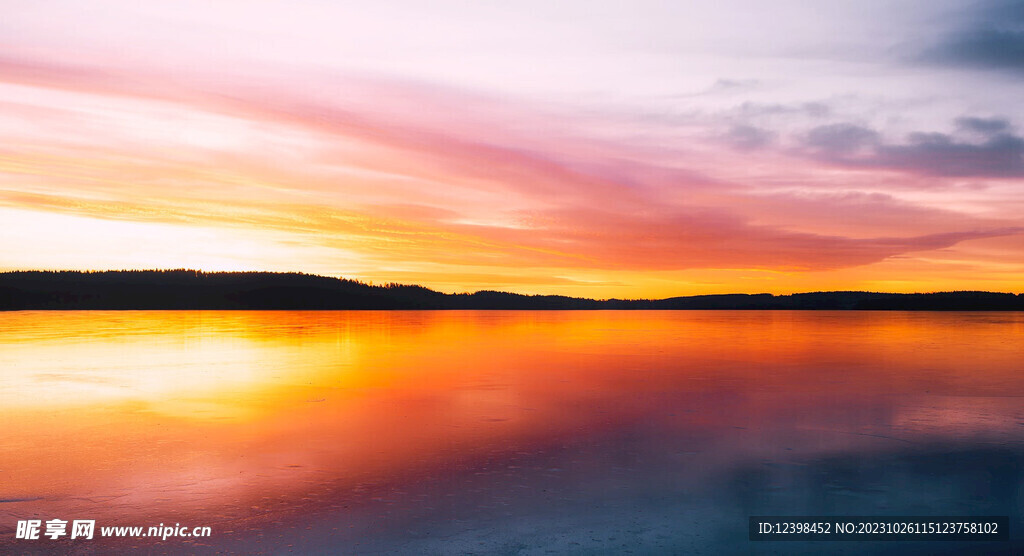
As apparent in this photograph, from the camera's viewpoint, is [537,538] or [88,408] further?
[88,408]

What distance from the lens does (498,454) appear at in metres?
9.09

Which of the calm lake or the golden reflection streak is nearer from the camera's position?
the calm lake

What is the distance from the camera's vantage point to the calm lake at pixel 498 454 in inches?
249

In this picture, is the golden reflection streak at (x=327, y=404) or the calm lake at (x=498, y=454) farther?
the golden reflection streak at (x=327, y=404)

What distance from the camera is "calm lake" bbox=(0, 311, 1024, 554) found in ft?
20.8

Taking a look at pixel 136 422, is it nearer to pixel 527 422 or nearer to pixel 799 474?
pixel 527 422

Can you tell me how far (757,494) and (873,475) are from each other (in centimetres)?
186

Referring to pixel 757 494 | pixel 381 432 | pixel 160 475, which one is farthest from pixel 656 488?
pixel 160 475

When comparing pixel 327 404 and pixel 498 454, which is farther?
pixel 327 404

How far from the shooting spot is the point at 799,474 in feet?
27.1

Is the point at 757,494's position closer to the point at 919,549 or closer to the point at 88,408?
the point at 919,549

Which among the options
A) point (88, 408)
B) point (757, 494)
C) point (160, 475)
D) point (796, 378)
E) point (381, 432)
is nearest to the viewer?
point (757, 494)

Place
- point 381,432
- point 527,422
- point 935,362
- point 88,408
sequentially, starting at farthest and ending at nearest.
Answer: point 935,362 → point 88,408 → point 527,422 → point 381,432

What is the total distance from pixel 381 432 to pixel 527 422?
2.43 m
